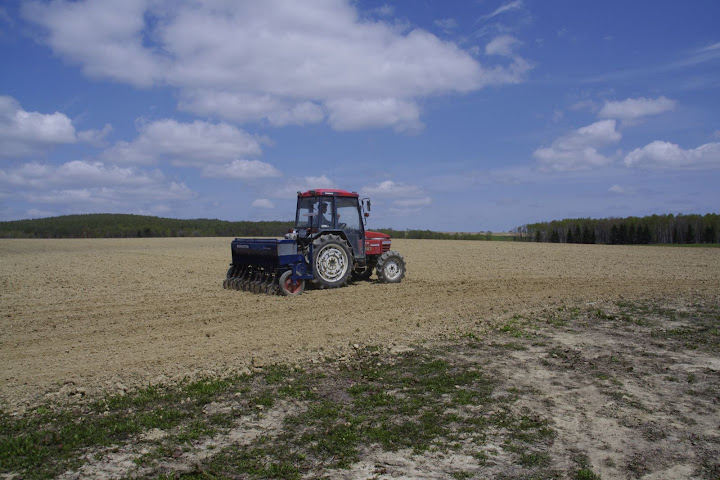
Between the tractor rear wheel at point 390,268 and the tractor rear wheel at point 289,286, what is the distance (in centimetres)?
252

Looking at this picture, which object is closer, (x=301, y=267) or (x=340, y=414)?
(x=340, y=414)

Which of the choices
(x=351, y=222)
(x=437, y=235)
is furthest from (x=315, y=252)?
(x=437, y=235)

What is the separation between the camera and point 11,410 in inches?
191

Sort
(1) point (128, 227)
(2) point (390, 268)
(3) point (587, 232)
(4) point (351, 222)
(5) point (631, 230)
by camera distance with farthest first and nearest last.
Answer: (1) point (128, 227) → (3) point (587, 232) → (5) point (631, 230) → (2) point (390, 268) → (4) point (351, 222)

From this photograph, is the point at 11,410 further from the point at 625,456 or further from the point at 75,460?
the point at 625,456

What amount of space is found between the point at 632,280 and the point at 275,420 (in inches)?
513

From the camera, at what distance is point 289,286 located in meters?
11.5

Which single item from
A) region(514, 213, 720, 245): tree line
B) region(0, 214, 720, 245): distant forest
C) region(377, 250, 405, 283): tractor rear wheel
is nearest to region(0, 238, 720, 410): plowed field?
region(377, 250, 405, 283): tractor rear wheel

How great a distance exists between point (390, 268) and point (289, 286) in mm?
3138

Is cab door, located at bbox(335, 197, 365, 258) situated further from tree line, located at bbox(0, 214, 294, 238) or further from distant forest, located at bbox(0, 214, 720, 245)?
tree line, located at bbox(0, 214, 294, 238)

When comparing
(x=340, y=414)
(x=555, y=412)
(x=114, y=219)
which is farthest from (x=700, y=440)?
(x=114, y=219)

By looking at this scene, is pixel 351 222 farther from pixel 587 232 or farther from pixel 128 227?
pixel 128 227

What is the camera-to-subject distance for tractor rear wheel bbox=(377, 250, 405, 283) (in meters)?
13.4

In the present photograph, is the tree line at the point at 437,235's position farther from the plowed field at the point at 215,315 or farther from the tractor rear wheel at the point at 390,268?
the tractor rear wheel at the point at 390,268
